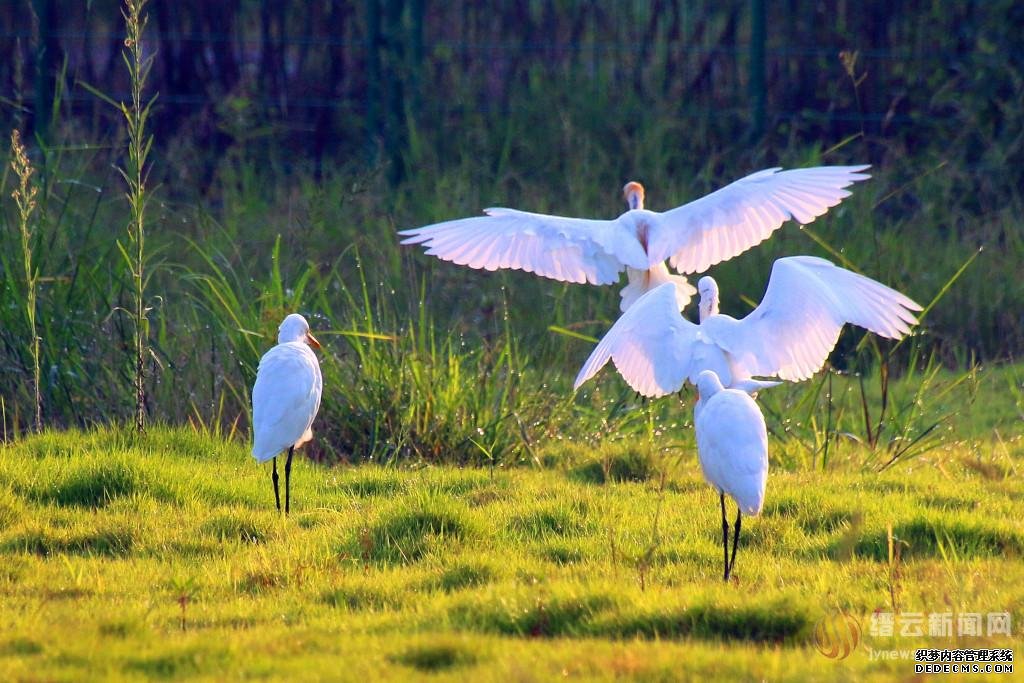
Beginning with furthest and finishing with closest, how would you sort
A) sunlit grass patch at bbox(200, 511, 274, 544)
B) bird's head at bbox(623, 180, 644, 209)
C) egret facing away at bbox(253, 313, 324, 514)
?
bird's head at bbox(623, 180, 644, 209) → egret facing away at bbox(253, 313, 324, 514) → sunlit grass patch at bbox(200, 511, 274, 544)

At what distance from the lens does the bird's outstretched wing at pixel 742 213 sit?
6547 mm

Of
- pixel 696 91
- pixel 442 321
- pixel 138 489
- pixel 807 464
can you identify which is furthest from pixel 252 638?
pixel 696 91

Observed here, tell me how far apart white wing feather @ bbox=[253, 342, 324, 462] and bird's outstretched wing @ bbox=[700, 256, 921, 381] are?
1523mm

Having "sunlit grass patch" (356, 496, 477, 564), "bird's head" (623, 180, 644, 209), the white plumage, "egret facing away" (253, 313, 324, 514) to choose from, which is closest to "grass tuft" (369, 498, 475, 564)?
"sunlit grass patch" (356, 496, 477, 564)

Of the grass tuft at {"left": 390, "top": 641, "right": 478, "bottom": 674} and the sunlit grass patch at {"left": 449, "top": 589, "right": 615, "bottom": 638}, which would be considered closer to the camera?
the grass tuft at {"left": 390, "top": 641, "right": 478, "bottom": 674}

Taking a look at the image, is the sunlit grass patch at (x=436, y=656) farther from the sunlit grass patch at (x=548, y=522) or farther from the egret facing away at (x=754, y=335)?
the egret facing away at (x=754, y=335)

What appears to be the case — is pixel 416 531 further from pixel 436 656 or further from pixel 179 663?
pixel 179 663

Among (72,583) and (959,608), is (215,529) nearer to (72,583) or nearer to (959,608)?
(72,583)

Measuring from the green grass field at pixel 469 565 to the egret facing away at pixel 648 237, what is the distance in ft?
2.93

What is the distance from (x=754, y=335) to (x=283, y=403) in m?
1.80

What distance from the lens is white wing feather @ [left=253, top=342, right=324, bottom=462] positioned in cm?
528

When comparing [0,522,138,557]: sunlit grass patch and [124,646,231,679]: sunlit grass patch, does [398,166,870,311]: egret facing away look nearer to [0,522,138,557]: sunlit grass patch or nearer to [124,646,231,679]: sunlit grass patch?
[0,522,138,557]: sunlit grass patch

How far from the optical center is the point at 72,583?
14.5 feet

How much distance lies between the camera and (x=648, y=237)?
665 centimetres
